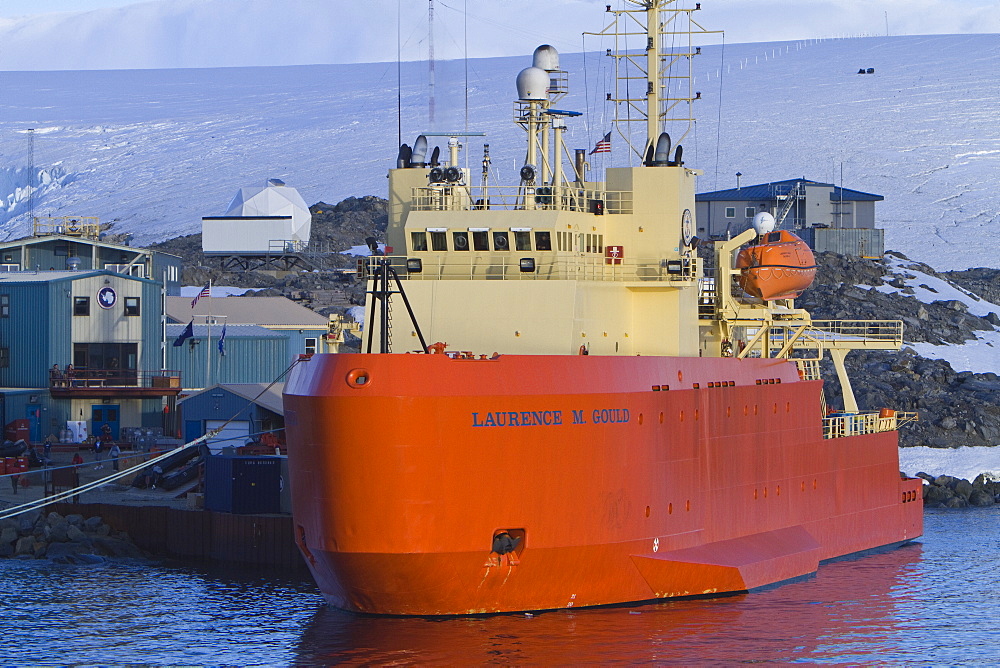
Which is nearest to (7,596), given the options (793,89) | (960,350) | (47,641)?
(47,641)

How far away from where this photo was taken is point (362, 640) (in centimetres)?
2339

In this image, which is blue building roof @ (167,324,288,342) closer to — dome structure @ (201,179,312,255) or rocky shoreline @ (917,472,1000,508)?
rocky shoreline @ (917,472,1000,508)

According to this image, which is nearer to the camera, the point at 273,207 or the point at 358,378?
the point at 358,378

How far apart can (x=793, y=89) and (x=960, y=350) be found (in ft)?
237

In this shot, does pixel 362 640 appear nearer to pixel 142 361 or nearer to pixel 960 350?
pixel 142 361

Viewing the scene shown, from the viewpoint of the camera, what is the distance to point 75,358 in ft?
147

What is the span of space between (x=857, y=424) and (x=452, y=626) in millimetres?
16616

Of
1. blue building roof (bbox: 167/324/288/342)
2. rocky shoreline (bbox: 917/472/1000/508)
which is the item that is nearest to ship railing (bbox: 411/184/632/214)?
rocky shoreline (bbox: 917/472/1000/508)

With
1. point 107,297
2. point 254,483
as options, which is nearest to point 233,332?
point 107,297

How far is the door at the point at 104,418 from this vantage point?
143 ft

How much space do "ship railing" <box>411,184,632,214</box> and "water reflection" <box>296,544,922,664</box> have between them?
784cm

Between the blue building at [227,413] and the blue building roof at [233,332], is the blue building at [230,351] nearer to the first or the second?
the blue building roof at [233,332]

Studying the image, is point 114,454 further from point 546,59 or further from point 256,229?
point 256,229

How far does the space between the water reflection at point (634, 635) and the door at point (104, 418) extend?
1956cm
